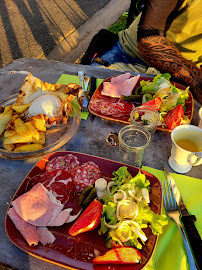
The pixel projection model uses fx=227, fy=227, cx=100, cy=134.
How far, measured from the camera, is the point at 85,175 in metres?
1.30

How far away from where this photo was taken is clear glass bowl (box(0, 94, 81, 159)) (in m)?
1.46

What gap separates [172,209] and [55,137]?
89cm

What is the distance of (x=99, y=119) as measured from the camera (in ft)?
5.83

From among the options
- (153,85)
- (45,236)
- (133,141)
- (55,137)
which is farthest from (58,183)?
(153,85)

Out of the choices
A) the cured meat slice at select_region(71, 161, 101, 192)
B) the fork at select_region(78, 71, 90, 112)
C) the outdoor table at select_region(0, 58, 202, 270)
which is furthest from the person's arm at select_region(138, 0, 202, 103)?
the cured meat slice at select_region(71, 161, 101, 192)

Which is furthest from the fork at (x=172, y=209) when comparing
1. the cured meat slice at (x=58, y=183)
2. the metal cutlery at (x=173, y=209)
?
the cured meat slice at (x=58, y=183)

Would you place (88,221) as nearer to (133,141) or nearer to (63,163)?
(63,163)

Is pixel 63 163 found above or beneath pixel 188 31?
beneath

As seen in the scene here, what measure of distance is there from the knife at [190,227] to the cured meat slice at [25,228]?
28.5 inches

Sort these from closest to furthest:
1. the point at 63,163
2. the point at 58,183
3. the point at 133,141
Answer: the point at 58,183 → the point at 63,163 → the point at 133,141

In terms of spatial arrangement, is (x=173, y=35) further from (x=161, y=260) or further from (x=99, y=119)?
(x=161, y=260)

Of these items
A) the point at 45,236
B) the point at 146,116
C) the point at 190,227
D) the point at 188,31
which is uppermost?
the point at 188,31

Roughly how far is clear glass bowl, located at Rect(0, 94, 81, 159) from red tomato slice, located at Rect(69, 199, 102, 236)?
555 millimetres

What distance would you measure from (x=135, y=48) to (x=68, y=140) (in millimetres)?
1535
